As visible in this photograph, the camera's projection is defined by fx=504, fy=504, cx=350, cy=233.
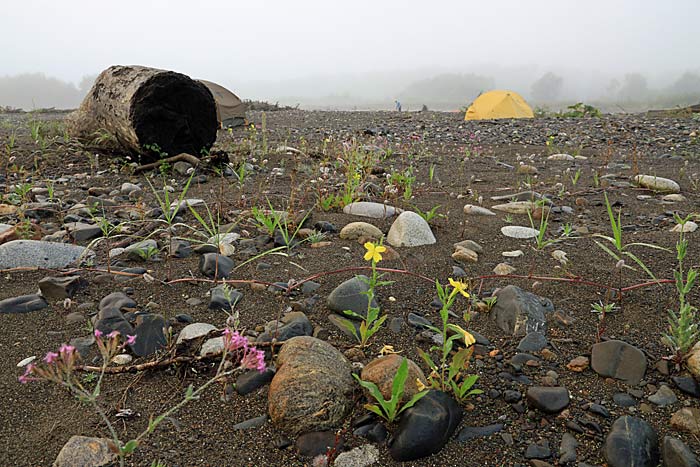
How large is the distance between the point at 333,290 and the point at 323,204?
61.2 inches

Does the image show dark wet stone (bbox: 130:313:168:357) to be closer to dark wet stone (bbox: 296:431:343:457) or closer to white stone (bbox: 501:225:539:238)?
dark wet stone (bbox: 296:431:343:457)

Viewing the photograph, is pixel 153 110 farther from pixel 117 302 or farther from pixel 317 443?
pixel 317 443

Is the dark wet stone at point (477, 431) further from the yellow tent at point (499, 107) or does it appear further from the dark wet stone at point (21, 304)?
the yellow tent at point (499, 107)

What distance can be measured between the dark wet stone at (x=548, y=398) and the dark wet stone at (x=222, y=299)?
1297mm

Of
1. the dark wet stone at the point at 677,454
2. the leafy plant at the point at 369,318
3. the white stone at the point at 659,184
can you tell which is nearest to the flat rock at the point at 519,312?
the leafy plant at the point at 369,318

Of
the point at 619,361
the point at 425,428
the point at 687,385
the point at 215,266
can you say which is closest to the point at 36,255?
the point at 215,266

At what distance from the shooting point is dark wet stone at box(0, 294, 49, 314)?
2.28 metres

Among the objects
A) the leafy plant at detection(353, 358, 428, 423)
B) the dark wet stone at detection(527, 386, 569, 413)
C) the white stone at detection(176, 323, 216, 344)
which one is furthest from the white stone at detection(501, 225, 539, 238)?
the white stone at detection(176, 323, 216, 344)

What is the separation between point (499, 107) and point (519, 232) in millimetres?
12096

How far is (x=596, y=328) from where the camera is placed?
212cm

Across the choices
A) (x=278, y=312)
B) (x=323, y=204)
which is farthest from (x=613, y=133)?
(x=278, y=312)

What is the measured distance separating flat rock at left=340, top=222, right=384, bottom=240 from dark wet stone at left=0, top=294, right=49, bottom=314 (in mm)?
1667

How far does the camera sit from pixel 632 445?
4.84 ft

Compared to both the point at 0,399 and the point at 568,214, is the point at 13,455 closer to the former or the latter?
the point at 0,399
